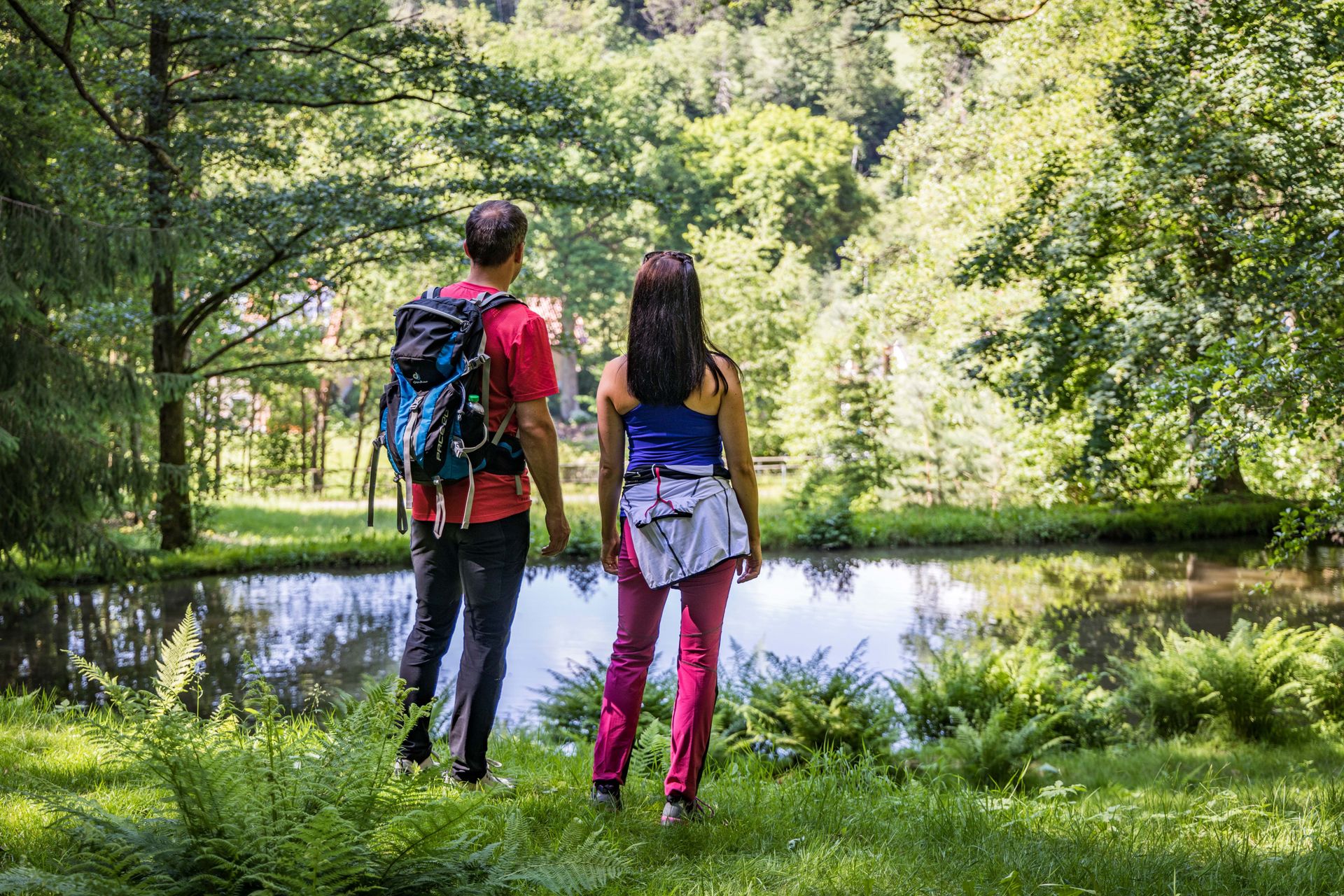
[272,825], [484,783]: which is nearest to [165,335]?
[484,783]

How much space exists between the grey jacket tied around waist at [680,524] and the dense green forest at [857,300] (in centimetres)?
341

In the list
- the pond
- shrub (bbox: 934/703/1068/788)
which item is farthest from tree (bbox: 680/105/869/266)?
shrub (bbox: 934/703/1068/788)

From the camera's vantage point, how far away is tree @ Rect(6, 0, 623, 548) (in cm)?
1087

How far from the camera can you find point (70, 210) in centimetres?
1030

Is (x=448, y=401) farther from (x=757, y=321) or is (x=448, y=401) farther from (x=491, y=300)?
(x=757, y=321)

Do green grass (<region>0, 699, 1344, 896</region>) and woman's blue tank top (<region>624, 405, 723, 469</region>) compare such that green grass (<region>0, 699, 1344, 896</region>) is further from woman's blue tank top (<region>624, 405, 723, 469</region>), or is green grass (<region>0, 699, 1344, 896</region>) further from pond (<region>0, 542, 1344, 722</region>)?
pond (<region>0, 542, 1344, 722</region>)

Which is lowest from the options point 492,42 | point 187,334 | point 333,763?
point 333,763

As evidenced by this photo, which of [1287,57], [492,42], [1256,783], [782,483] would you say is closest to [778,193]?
[492,42]

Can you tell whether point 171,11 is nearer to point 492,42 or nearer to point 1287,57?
point 1287,57

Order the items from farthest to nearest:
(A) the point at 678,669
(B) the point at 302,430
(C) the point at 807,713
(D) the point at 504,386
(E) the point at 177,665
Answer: (B) the point at 302,430 < (C) the point at 807,713 < (D) the point at 504,386 < (A) the point at 678,669 < (E) the point at 177,665

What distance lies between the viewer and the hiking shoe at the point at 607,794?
327cm

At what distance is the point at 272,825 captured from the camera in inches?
86.5

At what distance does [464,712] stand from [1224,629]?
936cm

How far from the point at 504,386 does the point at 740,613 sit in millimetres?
8105
